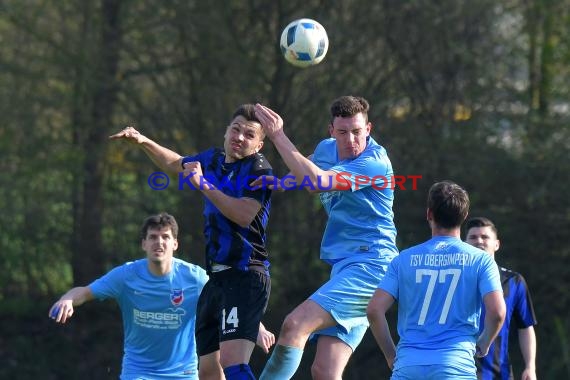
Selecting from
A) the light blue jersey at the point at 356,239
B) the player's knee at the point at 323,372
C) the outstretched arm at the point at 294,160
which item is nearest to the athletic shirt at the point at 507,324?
the light blue jersey at the point at 356,239

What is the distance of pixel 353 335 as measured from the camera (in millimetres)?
5984

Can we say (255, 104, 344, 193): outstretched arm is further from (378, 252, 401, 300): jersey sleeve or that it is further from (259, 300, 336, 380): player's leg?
(378, 252, 401, 300): jersey sleeve

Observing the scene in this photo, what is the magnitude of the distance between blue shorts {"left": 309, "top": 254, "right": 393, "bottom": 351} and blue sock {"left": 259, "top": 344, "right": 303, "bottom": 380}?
291 mm

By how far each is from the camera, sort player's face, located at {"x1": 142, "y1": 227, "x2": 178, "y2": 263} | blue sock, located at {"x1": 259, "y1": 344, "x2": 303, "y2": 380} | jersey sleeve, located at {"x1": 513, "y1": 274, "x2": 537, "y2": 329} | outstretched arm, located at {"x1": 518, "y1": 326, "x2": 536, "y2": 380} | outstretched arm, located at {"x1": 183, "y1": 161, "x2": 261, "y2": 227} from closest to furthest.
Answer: outstretched arm, located at {"x1": 183, "y1": 161, "x2": 261, "y2": 227}, blue sock, located at {"x1": 259, "y1": 344, "x2": 303, "y2": 380}, outstretched arm, located at {"x1": 518, "y1": 326, "x2": 536, "y2": 380}, jersey sleeve, located at {"x1": 513, "y1": 274, "x2": 537, "y2": 329}, player's face, located at {"x1": 142, "y1": 227, "x2": 178, "y2": 263}

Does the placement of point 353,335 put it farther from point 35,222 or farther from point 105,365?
point 35,222

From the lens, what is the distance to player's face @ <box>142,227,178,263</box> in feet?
23.3

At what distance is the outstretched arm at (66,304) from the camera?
6105 mm

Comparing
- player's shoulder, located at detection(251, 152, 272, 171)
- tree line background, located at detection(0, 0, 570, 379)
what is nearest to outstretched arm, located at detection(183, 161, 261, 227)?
player's shoulder, located at detection(251, 152, 272, 171)

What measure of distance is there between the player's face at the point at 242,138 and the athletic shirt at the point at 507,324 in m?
2.11

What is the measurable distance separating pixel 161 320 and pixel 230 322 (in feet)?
5.45

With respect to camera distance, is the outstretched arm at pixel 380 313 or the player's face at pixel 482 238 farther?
the player's face at pixel 482 238

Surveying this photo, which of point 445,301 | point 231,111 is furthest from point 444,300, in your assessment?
point 231,111

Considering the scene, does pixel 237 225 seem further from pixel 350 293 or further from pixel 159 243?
pixel 159 243

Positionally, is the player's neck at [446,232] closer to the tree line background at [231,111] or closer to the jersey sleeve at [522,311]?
the jersey sleeve at [522,311]
